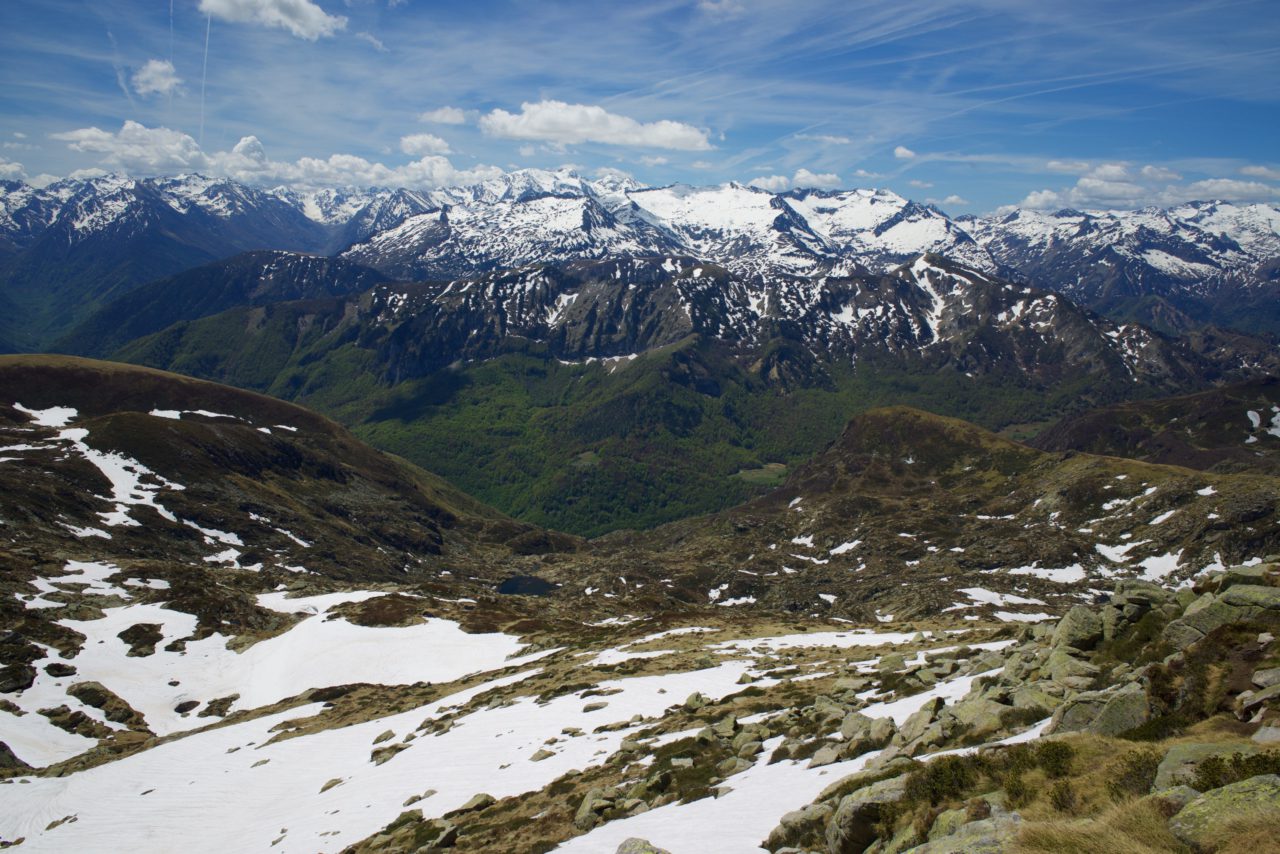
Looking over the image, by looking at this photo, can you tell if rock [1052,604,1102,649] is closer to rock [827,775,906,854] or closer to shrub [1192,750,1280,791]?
rock [827,775,906,854]

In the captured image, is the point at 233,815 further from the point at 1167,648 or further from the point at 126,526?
the point at 126,526

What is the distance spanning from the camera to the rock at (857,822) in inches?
703

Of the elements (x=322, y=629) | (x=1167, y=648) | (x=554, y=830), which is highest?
(x=1167, y=648)

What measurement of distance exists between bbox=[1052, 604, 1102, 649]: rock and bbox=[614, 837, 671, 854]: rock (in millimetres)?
20028

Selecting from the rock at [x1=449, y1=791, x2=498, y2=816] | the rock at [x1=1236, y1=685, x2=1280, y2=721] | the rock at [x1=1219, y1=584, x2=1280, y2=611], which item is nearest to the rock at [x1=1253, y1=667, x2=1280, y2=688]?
the rock at [x1=1236, y1=685, x2=1280, y2=721]

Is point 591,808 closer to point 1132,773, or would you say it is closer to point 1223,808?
point 1132,773

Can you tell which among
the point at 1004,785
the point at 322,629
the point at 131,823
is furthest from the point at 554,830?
the point at 322,629

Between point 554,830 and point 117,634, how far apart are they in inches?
3504

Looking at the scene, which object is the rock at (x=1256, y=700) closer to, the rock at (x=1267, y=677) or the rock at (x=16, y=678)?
the rock at (x=1267, y=677)

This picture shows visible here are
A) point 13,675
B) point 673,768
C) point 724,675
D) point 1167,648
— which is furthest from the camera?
point 13,675

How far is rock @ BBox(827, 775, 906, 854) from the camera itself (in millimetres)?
17844

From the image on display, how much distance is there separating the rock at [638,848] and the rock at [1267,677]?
54.7 feet

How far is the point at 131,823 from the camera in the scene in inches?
1836

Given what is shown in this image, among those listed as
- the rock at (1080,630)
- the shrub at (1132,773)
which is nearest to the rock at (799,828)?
the shrub at (1132,773)
